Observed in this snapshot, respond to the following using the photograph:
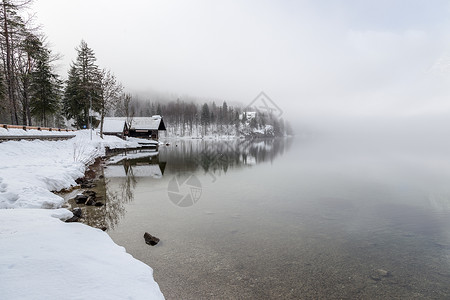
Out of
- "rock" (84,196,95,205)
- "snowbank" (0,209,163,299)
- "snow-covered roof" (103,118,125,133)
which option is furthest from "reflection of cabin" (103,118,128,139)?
"snowbank" (0,209,163,299)

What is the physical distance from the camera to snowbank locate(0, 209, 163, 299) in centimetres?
359

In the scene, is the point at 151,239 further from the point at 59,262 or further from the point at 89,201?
the point at 89,201

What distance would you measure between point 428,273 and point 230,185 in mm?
12096

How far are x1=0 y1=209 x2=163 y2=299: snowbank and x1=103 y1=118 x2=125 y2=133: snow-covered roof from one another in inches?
2234

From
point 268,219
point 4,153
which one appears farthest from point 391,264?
point 4,153

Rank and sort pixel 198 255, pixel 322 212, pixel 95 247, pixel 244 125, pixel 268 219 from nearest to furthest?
pixel 95 247
pixel 198 255
pixel 268 219
pixel 322 212
pixel 244 125

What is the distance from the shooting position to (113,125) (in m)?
59.5

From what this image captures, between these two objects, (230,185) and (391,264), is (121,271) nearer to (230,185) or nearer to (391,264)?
(391,264)

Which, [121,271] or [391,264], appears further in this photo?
[391,264]

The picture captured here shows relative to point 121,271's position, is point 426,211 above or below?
below

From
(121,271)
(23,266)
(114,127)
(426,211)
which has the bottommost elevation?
(426,211)

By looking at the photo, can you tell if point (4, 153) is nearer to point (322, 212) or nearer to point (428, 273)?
point (322, 212)

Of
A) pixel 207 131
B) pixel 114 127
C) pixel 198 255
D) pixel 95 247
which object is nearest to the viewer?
pixel 95 247

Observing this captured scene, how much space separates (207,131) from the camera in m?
142
